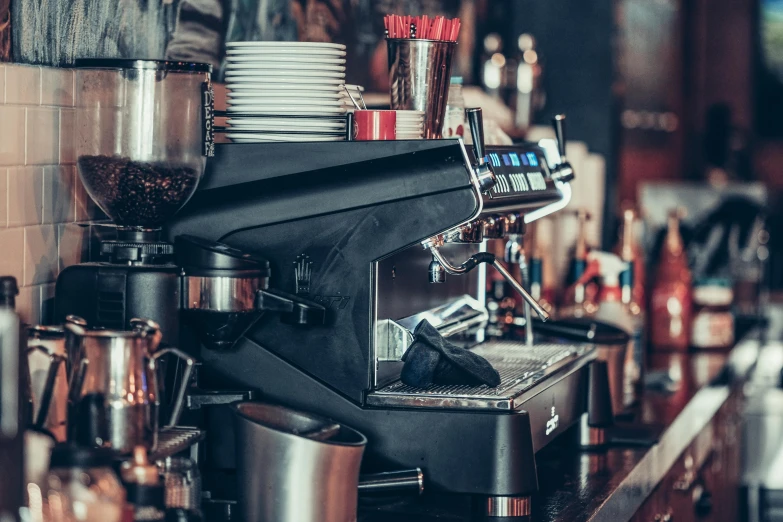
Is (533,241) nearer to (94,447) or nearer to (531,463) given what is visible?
(531,463)

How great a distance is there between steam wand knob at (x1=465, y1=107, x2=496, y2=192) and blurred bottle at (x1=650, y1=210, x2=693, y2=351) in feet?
6.33

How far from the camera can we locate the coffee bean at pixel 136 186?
1525 mm

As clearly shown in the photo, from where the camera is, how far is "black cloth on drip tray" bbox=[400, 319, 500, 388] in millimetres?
1635

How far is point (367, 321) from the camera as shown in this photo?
1.61 m

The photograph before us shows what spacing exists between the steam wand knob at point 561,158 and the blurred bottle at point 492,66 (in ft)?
5.44

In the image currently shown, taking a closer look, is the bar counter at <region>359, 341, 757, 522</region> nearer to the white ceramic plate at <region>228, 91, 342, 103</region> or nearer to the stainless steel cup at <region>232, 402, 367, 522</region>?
the stainless steel cup at <region>232, 402, 367, 522</region>

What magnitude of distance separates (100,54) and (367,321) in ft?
1.87

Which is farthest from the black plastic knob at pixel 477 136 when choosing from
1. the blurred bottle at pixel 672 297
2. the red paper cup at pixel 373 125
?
the blurred bottle at pixel 672 297

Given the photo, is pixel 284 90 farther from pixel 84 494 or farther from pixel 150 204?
pixel 84 494

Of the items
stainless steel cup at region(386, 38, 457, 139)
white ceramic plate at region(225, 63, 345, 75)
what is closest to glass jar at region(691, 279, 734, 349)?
stainless steel cup at region(386, 38, 457, 139)

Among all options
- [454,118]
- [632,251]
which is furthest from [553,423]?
[632,251]

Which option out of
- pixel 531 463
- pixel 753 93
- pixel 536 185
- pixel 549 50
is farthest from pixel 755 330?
pixel 753 93

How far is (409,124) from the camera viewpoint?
68.6 inches

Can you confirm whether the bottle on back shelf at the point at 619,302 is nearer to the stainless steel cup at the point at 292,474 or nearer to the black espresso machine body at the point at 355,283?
the black espresso machine body at the point at 355,283
